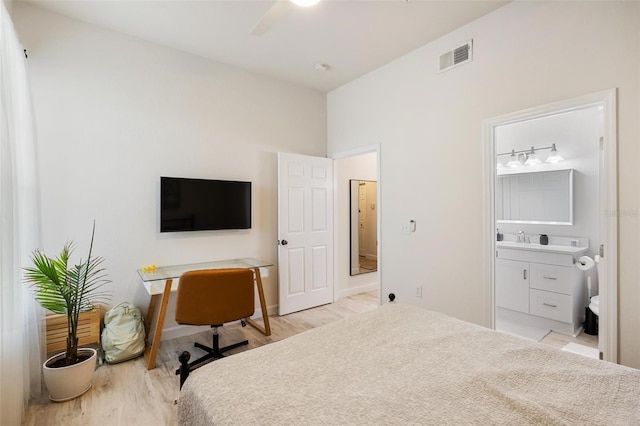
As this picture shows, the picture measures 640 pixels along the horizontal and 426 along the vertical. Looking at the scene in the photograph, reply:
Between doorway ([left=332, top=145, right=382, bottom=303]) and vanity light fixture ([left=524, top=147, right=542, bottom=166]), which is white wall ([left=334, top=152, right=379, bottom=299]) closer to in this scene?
doorway ([left=332, top=145, right=382, bottom=303])

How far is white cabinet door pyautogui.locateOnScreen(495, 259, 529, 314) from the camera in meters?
3.46

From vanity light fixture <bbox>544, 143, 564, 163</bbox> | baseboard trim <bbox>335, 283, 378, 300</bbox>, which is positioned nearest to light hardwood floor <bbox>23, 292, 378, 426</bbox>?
baseboard trim <bbox>335, 283, 378, 300</bbox>

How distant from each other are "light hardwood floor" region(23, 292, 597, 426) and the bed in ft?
3.68

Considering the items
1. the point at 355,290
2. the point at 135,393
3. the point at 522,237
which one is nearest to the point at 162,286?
the point at 135,393

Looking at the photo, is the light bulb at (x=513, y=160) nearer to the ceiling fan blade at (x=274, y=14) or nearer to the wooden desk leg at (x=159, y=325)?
the ceiling fan blade at (x=274, y=14)

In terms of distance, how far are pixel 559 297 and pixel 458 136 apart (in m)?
→ 2.07

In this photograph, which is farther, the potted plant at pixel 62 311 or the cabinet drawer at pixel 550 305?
the cabinet drawer at pixel 550 305

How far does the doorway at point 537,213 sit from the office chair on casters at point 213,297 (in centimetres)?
210

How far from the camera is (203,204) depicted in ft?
10.7

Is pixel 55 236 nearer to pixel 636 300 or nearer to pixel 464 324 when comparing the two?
pixel 464 324

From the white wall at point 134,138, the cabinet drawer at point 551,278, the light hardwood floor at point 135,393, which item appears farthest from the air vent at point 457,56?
the light hardwood floor at point 135,393

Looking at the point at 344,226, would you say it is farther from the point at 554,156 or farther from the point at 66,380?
the point at 66,380

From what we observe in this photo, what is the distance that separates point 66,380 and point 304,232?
103 inches

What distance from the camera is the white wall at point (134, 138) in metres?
2.56
